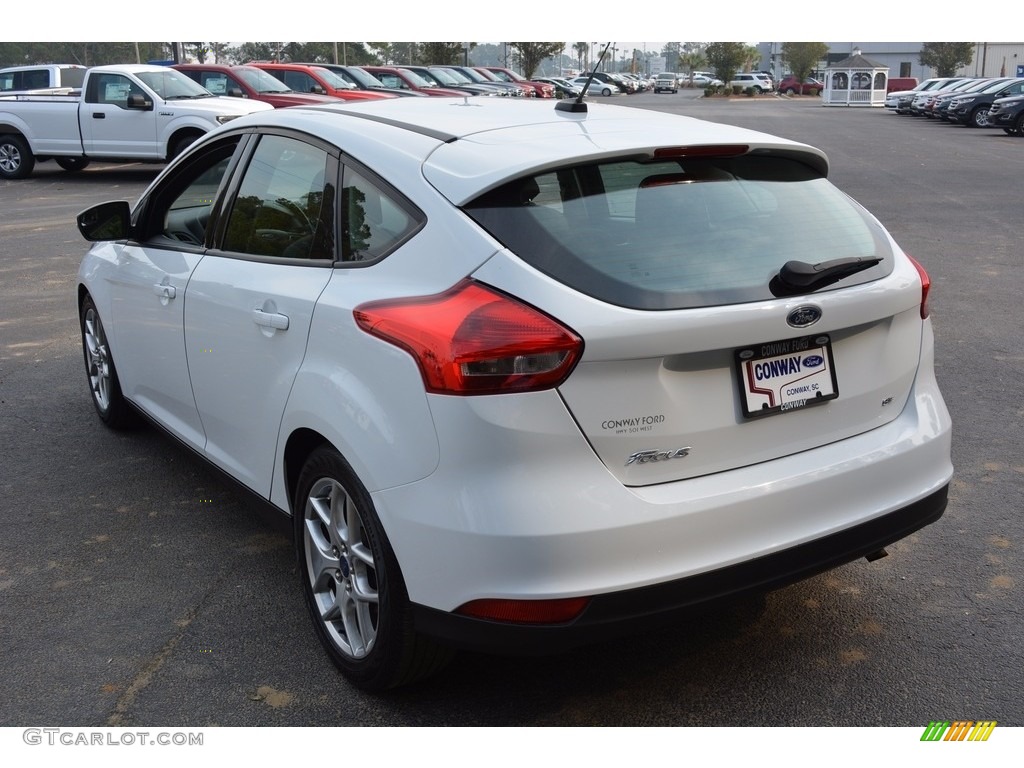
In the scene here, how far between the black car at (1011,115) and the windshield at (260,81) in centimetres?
1978

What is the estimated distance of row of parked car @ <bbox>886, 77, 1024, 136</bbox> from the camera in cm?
2892

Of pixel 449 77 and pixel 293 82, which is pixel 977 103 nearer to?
pixel 449 77

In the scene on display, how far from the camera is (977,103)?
106 feet

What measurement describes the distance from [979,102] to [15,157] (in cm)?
2710

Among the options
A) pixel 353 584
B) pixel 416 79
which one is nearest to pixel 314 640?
pixel 353 584

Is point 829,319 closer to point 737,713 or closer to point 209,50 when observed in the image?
point 737,713

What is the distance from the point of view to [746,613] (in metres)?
3.54

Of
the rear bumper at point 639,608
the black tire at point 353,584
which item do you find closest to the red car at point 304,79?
the black tire at point 353,584

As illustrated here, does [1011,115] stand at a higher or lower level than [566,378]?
higher

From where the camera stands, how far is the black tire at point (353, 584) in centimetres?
285

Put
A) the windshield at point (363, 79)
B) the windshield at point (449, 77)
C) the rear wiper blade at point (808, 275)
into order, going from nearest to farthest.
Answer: the rear wiper blade at point (808, 275) → the windshield at point (363, 79) → the windshield at point (449, 77)

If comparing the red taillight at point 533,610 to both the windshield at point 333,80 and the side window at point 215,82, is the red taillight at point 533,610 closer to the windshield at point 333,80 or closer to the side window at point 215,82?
the side window at point 215,82

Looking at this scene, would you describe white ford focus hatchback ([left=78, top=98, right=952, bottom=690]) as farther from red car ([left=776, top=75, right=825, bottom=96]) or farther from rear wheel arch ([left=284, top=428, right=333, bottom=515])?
red car ([left=776, top=75, right=825, bottom=96])

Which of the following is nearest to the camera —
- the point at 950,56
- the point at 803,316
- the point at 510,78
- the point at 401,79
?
the point at 803,316
